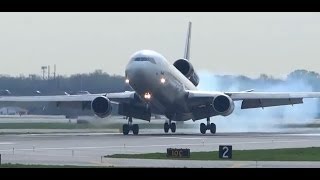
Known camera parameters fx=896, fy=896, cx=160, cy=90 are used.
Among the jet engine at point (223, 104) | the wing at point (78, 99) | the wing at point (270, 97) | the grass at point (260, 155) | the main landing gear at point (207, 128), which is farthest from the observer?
the main landing gear at point (207, 128)

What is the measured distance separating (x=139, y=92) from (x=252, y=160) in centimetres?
2898

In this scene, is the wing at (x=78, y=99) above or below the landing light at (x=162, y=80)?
below

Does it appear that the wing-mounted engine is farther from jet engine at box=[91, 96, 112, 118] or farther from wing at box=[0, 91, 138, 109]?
jet engine at box=[91, 96, 112, 118]

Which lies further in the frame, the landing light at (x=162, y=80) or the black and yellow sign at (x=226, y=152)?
the landing light at (x=162, y=80)

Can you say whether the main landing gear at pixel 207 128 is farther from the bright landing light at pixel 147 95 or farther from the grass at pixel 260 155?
the grass at pixel 260 155

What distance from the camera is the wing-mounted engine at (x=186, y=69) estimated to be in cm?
7206

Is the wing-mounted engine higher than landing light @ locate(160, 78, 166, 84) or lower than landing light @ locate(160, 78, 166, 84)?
higher

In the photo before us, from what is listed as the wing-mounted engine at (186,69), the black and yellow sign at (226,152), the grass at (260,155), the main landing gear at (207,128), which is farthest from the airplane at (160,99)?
the black and yellow sign at (226,152)

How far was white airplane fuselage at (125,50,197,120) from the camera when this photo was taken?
61.5m

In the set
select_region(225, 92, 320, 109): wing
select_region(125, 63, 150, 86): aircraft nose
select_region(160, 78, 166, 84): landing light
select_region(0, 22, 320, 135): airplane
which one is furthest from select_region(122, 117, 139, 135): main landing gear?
select_region(225, 92, 320, 109): wing

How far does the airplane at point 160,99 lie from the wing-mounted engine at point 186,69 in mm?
625

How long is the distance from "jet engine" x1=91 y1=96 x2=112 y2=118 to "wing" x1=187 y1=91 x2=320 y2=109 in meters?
6.39

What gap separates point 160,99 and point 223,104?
4560 millimetres
